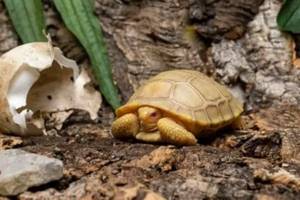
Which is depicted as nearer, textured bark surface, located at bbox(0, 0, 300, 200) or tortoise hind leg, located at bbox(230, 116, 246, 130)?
textured bark surface, located at bbox(0, 0, 300, 200)

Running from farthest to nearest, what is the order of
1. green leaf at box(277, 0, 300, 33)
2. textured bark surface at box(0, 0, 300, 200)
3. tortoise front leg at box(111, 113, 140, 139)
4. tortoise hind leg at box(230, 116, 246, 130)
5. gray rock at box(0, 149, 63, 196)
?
green leaf at box(277, 0, 300, 33) → tortoise hind leg at box(230, 116, 246, 130) → tortoise front leg at box(111, 113, 140, 139) → textured bark surface at box(0, 0, 300, 200) → gray rock at box(0, 149, 63, 196)

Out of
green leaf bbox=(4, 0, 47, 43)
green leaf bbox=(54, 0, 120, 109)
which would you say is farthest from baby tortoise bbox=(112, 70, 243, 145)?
green leaf bbox=(4, 0, 47, 43)

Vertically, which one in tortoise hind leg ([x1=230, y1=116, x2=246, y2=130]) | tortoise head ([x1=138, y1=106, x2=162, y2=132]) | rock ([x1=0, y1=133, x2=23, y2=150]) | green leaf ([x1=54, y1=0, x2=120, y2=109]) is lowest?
tortoise hind leg ([x1=230, y1=116, x2=246, y2=130])

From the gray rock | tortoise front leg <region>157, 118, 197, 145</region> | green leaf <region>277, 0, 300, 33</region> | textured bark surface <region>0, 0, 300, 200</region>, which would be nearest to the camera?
the gray rock

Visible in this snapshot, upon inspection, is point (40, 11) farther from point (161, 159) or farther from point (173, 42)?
point (161, 159)

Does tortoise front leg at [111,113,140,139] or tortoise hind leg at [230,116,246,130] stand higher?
tortoise front leg at [111,113,140,139]

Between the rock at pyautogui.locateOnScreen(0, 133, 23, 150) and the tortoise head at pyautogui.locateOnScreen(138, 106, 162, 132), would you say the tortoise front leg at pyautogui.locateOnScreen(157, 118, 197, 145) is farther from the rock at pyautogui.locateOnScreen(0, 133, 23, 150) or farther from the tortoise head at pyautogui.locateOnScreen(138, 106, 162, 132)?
the rock at pyautogui.locateOnScreen(0, 133, 23, 150)
